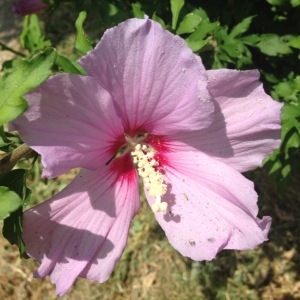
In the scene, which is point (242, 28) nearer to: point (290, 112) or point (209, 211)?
point (290, 112)

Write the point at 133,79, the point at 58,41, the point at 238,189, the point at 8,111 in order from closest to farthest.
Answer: the point at 8,111 < the point at 133,79 < the point at 238,189 < the point at 58,41

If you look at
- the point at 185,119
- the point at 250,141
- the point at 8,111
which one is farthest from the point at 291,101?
the point at 8,111

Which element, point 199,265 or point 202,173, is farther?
point 199,265

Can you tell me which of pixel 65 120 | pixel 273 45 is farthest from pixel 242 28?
pixel 65 120

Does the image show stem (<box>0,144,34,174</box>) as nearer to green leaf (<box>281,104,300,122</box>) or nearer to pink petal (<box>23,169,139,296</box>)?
pink petal (<box>23,169,139,296</box>)

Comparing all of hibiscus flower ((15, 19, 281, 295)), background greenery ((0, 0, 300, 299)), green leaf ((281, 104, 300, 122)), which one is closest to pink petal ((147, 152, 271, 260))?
hibiscus flower ((15, 19, 281, 295))

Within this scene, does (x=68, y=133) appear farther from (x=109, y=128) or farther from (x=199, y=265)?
(x=199, y=265)

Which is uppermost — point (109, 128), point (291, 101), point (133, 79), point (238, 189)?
point (133, 79)
